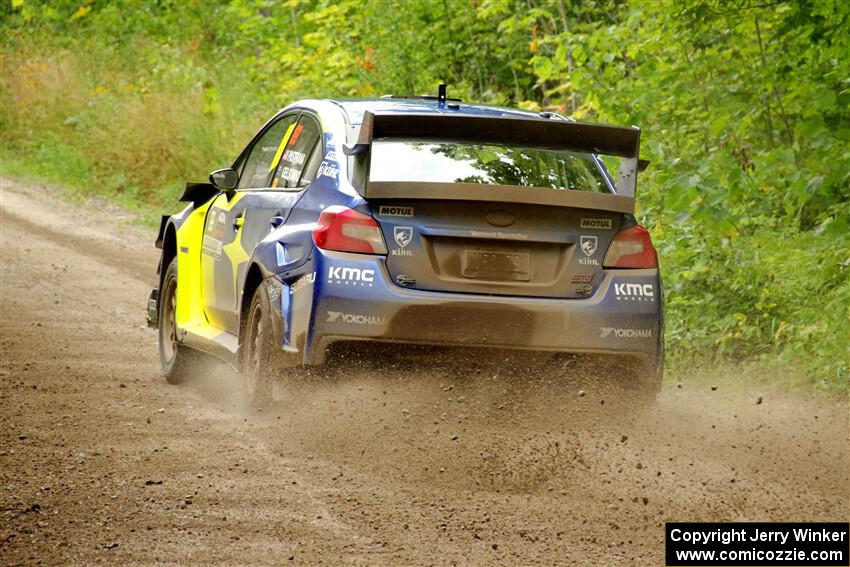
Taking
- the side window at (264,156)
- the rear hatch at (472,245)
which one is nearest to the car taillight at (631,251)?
the rear hatch at (472,245)

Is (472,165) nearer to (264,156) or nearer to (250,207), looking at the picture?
(250,207)

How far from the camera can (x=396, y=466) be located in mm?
6219

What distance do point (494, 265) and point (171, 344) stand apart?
3.49m

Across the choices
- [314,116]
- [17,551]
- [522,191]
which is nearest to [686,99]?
[314,116]

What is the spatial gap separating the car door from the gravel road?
24.2 inches

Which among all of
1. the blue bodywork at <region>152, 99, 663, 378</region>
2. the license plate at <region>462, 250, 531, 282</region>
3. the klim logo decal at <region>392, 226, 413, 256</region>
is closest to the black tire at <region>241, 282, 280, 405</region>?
the blue bodywork at <region>152, 99, 663, 378</region>

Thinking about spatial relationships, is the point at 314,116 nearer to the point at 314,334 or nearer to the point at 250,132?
the point at 314,334

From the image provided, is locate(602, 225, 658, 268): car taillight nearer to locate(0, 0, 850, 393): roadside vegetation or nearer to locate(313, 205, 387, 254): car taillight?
locate(313, 205, 387, 254): car taillight

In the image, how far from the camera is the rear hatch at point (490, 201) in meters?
6.54

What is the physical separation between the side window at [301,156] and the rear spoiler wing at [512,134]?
0.48 metres

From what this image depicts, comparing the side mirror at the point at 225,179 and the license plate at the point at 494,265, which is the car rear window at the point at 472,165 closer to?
the license plate at the point at 494,265

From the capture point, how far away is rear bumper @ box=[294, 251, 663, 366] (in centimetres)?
648

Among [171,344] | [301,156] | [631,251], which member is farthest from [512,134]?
[171,344]

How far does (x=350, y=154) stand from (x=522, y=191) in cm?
87
